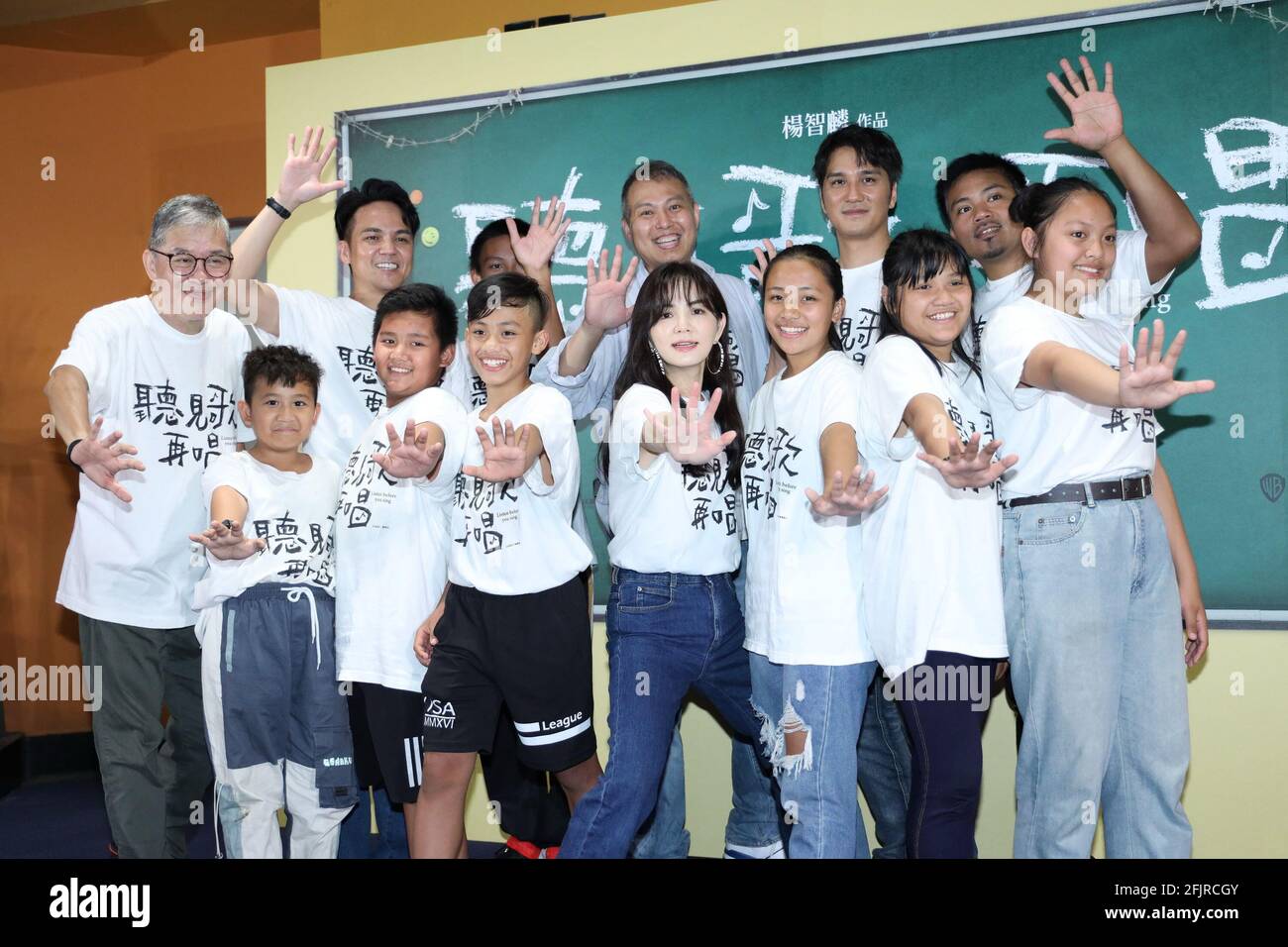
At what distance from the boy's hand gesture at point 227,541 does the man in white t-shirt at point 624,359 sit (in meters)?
0.85

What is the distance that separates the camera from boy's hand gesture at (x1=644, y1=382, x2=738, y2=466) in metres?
2.30

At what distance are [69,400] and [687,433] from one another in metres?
1.53

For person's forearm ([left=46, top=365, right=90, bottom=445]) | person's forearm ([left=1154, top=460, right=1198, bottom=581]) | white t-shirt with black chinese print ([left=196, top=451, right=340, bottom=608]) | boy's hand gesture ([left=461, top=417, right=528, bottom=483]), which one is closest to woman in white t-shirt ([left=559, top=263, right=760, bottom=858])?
boy's hand gesture ([left=461, top=417, right=528, bottom=483])

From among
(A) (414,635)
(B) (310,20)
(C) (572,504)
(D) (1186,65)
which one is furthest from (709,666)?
(B) (310,20)

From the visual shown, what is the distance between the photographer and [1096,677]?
2232 millimetres

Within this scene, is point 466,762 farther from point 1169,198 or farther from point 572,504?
point 1169,198

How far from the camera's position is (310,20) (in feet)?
15.5

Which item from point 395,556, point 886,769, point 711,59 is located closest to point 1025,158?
point 711,59

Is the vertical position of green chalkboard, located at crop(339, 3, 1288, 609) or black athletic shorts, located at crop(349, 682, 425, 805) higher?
green chalkboard, located at crop(339, 3, 1288, 609)

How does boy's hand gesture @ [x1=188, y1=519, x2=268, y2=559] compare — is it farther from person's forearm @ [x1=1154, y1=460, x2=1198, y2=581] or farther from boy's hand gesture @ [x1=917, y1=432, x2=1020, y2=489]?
person's forearm @ [x1=1154, y1=460, x2=1198, y2=581]

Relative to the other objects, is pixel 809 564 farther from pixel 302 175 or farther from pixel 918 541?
pixel 302 175

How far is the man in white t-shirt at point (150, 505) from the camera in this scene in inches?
106

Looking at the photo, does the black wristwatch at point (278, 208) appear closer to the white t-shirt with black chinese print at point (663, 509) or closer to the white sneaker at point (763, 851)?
the white t-shirt with black chinese print at point (663, 509)

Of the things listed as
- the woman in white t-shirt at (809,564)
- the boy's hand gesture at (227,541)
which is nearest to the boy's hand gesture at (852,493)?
the woman in white t-shirt at (809,564)
